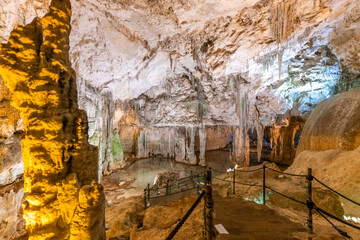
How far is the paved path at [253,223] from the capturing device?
2.89m

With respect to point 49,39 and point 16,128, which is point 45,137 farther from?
point 16,128

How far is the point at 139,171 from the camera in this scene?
14352mm

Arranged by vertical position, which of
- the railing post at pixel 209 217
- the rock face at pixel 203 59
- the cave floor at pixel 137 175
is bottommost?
the cave floor at pixel 137 175

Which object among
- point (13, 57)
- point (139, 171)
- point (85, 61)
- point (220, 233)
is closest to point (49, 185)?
point (13, 57)

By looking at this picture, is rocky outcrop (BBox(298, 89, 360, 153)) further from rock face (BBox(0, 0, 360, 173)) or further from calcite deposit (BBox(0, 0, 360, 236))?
rock face (BBox(0, 0, 360, 173))

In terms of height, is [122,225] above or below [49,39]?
below

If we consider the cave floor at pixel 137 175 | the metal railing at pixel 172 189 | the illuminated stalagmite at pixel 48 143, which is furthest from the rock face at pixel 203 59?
the metal railing at pixel 172 189

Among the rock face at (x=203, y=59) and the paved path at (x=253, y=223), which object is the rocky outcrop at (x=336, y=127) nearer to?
the rock face at (x=203, y=59)

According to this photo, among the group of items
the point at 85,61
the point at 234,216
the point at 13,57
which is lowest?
the point at 234,216

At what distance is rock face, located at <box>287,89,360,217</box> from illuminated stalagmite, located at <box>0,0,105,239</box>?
5.77m

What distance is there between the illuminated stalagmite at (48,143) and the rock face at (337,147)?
577cm

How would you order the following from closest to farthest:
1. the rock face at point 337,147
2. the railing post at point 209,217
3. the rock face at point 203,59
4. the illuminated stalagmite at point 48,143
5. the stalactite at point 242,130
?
the railing post at point 209,217 → the illuminated stalagmite at point 48,143 → the rock face at point 337,147 → the rock face at point 203,59 → the stalactite at point 242,130

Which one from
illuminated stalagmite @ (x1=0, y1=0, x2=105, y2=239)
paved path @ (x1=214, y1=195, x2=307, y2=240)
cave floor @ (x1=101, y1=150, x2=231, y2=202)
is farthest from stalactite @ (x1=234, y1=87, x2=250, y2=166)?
illuminated stalagmite @ (x1=0, y1=0, x2=105, y2=239)

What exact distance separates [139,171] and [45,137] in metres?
11.5
